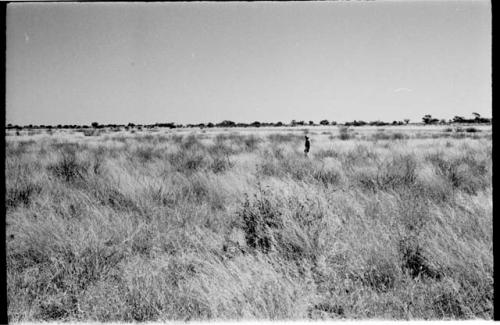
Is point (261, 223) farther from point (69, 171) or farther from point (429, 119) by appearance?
point (429, 119)

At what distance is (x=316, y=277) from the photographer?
286cm

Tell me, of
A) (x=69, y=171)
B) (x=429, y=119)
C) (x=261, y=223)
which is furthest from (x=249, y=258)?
(x=429, y=119)

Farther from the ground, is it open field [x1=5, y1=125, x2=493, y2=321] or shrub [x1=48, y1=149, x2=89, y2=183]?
shrub [x1=48, y1=149, x2=89, y2=183]

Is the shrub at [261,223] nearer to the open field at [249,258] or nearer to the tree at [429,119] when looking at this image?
the open field at [249,258]

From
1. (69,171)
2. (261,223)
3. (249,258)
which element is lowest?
(249,258)

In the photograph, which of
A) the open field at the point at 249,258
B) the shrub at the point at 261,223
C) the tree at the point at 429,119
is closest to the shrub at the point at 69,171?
the open field at the point at 249,258

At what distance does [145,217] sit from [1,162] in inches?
106

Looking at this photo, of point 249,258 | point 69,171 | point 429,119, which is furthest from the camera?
point 429,119

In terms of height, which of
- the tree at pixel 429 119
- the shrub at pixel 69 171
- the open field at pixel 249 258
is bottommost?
the open field at pixel 249 258

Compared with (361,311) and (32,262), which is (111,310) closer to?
(32,262)

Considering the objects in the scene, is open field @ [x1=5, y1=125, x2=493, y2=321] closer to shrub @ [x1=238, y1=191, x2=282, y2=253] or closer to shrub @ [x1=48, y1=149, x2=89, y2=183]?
shrub @ [x1=238, y1=191, x2=282, y2=253]

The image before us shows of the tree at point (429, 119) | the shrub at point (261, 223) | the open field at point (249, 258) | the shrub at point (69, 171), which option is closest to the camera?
the open field at point (249, 258)

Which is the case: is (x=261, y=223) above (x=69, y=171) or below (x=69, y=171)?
below

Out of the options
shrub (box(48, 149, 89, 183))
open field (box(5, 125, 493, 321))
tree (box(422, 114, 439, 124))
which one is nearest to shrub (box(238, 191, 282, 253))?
open field (box(5, 125, 493, 321))
